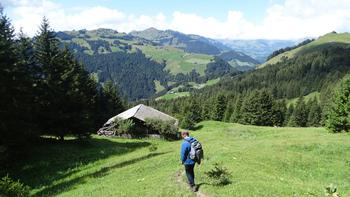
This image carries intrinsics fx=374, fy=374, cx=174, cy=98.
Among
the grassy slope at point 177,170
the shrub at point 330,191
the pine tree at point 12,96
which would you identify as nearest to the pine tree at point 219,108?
the grassy slope at point 177,170

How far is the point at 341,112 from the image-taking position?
53031mm

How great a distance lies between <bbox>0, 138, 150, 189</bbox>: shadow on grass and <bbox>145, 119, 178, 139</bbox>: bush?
21.1 meters

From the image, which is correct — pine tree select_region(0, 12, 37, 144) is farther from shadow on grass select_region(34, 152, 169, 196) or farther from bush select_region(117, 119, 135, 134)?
bush select_region(117, 119, 135, 134)

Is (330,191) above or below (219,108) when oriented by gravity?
above

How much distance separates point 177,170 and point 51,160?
1804 centimetres

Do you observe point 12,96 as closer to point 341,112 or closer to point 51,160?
point 51,160

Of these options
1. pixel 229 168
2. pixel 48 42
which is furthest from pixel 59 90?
pixel 229 168

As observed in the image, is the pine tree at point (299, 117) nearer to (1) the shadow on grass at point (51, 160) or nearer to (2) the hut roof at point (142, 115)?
(2) the hut roof at point (142, 115)

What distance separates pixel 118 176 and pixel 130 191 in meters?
6.94

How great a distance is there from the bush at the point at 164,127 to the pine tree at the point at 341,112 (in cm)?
2666

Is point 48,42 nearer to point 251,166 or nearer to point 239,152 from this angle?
point 239,152

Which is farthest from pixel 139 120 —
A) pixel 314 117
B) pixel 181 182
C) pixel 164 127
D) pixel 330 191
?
pixel 314 117

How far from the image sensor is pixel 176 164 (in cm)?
2936

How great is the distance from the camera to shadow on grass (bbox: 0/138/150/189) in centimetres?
3281
